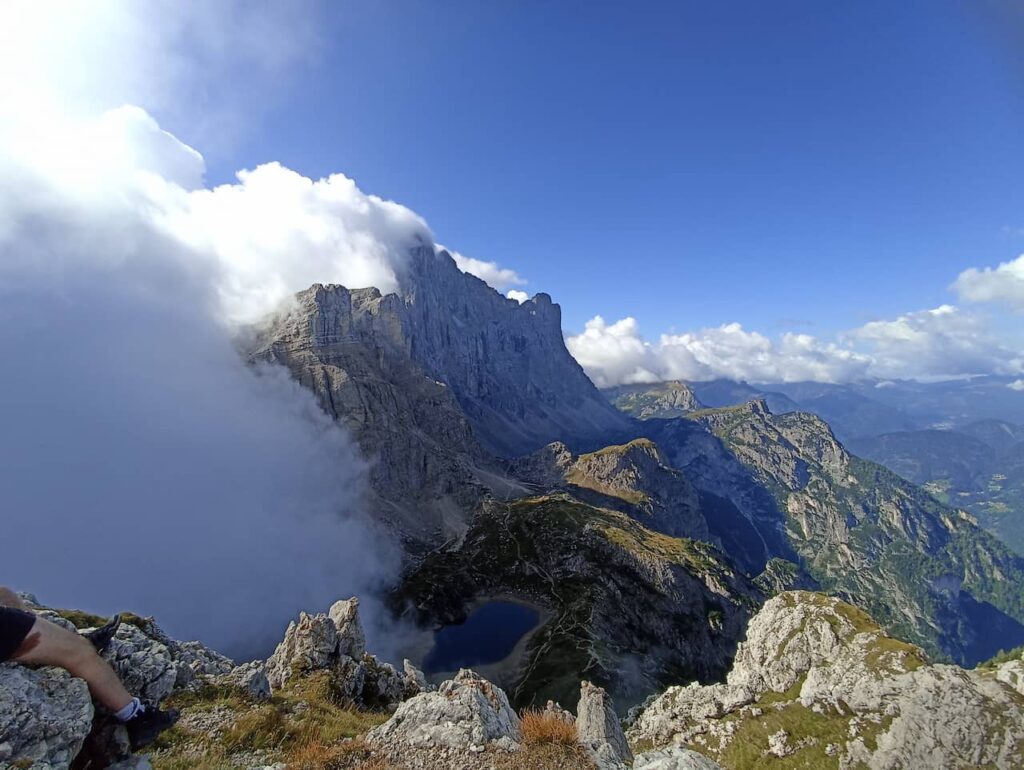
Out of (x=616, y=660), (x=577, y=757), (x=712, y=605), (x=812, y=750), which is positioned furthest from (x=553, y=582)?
(x=577, y=757)

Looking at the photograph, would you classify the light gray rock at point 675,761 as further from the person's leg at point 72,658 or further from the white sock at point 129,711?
the person's leg at point 72,658

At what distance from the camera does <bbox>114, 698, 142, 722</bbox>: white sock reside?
1284 centimetres

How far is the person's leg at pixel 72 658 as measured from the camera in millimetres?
11836

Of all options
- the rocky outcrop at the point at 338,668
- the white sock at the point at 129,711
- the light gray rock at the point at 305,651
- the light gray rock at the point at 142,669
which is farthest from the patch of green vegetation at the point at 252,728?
the light gray rock at the point at 305,651

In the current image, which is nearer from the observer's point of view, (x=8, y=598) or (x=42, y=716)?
(x=42, y=716)

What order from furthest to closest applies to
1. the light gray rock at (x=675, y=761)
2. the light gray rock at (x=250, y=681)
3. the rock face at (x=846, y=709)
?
1. the rock face at (x=846, y=709)
2. the light gray rock at (x=250, y=681)
3. the light gray rock at (x=675, y=761)

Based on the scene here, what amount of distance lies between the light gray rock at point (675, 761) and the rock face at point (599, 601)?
4323 inches

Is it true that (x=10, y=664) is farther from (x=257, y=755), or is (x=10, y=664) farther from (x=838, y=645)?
(x=838, y=645)

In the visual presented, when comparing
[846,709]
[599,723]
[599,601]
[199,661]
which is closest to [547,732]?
[599,723]

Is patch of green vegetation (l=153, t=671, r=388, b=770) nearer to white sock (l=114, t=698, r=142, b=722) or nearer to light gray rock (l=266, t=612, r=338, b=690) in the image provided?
white sock (l=114, t=698, r=142, b=722)

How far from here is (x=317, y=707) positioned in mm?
26688

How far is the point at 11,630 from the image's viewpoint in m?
11.5

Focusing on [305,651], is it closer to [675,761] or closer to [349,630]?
[349,630]

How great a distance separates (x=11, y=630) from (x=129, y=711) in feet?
12.2
